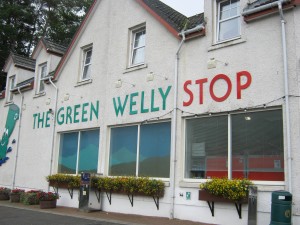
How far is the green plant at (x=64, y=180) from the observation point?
15.5 m

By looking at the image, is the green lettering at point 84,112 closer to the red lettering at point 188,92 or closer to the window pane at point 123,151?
the window pane at point 123,151

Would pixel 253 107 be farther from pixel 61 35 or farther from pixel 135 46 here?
pixel 61 35

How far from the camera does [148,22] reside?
47.4ft

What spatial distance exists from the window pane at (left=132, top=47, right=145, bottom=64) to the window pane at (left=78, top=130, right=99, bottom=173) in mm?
3433

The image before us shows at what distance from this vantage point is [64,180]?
53.0 ft

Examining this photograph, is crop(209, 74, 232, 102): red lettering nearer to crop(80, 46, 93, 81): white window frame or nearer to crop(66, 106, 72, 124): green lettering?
crop(80, 46, 93, 81): white window frame

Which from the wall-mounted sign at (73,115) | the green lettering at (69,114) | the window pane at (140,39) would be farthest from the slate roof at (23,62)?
the window pane at (140,39)

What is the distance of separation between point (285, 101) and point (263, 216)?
10.1ft

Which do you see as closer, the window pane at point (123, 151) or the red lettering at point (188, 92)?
the red lettering at point (188, 92)

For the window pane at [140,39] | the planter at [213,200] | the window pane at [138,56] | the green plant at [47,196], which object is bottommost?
the green plant at [47,196]

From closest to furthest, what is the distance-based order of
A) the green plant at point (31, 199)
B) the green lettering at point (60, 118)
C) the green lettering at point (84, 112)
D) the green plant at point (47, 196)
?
the green plant at point (47, 196)
the green plant at point (31, 199)
the green lettering at point (84, 112)
the green lettering at point (60, 118)

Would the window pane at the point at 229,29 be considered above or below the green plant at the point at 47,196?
above

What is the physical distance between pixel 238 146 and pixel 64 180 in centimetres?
827

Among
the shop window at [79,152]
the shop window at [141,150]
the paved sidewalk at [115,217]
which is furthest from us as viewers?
the shop window at [79,152]
